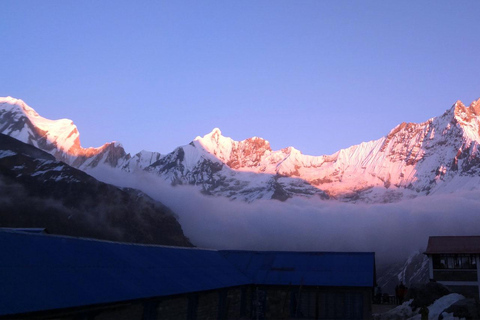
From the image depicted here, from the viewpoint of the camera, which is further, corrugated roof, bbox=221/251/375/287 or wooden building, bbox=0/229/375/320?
corrugated roof, bbox=221/251/375/287

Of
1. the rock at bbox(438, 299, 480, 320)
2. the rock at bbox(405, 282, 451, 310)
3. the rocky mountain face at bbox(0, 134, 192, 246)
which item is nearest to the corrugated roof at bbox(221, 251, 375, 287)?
the rock at bbox(405, 282, 451, 310)

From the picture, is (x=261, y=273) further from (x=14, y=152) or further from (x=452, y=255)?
(x=14, y=152)

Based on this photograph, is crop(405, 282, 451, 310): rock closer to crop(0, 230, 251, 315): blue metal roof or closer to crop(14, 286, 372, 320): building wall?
crop(14, 286, 372, 320): building wall

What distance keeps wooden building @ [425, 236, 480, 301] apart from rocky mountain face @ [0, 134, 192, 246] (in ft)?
278

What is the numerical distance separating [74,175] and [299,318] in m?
128

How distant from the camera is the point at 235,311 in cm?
2573

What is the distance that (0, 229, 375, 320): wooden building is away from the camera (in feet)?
42.6

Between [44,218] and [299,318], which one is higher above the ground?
[44,218]

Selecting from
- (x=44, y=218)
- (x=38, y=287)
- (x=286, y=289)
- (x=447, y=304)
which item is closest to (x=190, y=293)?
(x=38, y=287)

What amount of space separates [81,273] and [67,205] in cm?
11558

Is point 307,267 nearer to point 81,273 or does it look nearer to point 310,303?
point 310,303

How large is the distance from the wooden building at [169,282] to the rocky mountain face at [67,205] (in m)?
81.7

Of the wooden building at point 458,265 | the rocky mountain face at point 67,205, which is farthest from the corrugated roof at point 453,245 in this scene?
the rocky mountain face at point 67,205

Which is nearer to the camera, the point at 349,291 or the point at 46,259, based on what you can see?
the point at 46,259
